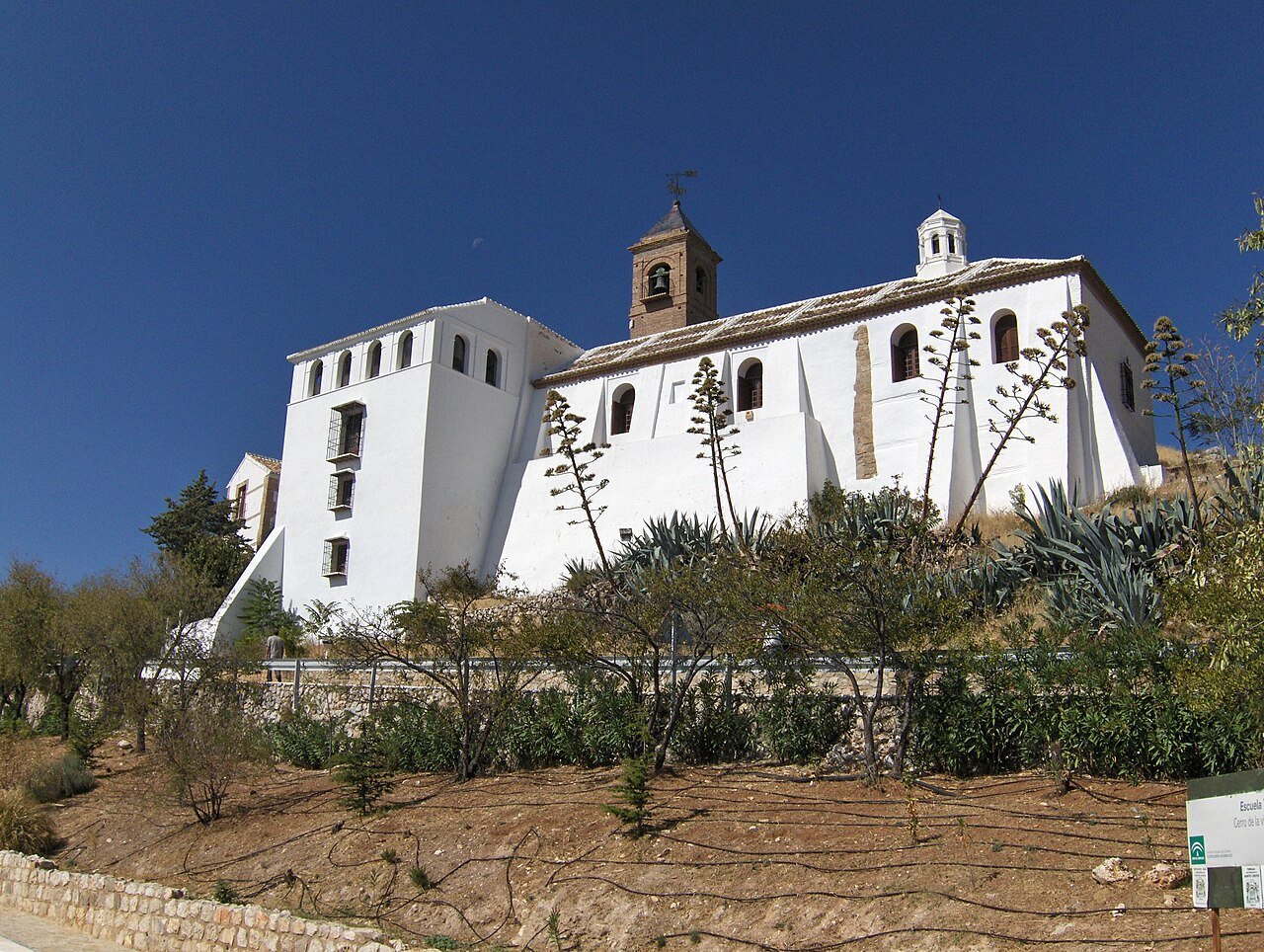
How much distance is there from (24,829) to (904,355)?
19.4m

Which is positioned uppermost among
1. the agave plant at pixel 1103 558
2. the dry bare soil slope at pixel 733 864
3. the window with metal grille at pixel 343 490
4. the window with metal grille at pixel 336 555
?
the window with metal grille at pixel 343 490

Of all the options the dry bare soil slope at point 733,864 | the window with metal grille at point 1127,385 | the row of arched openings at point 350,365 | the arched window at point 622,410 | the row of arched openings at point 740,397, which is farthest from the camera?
the arched window at point 622,410

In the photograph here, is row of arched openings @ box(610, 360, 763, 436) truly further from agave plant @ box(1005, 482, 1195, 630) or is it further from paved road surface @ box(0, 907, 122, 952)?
paved road surface @ box(0, 907, 122, 952)

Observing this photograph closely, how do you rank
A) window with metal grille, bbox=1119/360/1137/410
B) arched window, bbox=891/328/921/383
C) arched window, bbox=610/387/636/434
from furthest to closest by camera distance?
1. arched window, bbox=610/387/636/434
2. arched window, bbox=891/328/921/383
3. window with metal grille, bbox=1119/360/1137/410

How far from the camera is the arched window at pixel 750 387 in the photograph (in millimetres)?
25697

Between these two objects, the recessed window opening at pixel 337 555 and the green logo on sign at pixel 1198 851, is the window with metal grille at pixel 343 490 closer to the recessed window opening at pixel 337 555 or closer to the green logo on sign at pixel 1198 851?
the recessed window opening at pixel 337 555

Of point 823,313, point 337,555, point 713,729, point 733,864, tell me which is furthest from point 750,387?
point 733,864

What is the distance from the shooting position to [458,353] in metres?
27.8

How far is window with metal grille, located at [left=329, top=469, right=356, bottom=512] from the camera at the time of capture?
27219 mm

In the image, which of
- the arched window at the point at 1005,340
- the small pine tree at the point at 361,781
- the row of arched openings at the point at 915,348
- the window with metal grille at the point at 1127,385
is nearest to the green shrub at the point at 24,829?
the small pine tree at the point at 361,781

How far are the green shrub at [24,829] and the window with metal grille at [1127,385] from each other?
22.2 metres

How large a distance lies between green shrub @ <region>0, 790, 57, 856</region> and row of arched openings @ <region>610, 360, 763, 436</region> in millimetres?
16586

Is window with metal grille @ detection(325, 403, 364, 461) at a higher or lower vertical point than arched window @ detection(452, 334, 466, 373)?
lower

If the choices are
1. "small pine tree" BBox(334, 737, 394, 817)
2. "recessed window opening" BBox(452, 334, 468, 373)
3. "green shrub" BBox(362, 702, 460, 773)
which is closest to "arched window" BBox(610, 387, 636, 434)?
"recessed window opening" BBox(452, 334, 468, 373)
